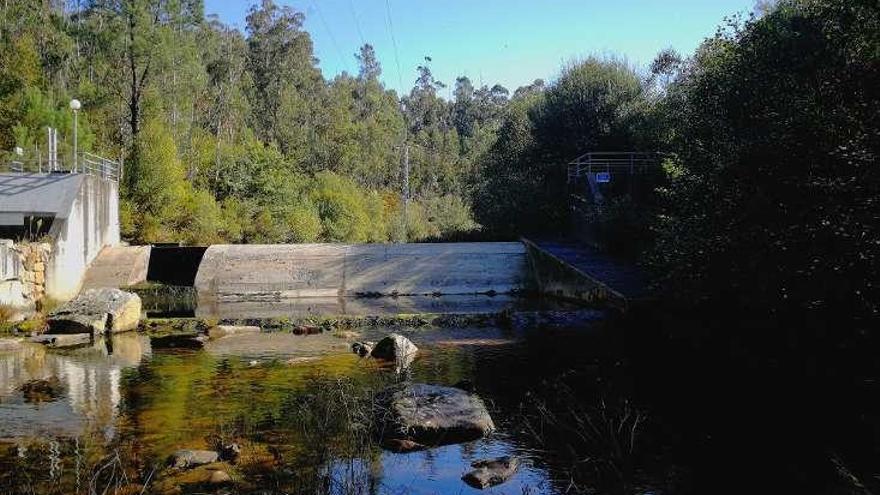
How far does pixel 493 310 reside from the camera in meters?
22.0

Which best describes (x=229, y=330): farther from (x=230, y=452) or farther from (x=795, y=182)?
(x=795, y=182)

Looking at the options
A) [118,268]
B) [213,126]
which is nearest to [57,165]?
[118,268]

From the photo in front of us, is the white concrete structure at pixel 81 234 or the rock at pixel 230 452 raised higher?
the white concrete structure at pixel 81 234

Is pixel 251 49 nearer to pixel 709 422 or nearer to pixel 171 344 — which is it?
pixel 171 344

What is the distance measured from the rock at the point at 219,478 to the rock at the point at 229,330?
996cm

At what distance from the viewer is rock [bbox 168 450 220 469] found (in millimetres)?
7934

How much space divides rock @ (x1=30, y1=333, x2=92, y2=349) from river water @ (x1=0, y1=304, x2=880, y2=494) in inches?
40.4

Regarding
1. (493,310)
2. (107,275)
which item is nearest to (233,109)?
(107,275)

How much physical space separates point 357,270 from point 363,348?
12484 mm

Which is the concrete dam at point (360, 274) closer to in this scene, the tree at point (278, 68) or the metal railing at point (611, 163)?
the metal railing at point (611, 163)

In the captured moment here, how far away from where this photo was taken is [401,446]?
8680 mm

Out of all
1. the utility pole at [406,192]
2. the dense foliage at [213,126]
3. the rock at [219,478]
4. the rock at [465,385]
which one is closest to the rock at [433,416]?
the rock at [465,385]

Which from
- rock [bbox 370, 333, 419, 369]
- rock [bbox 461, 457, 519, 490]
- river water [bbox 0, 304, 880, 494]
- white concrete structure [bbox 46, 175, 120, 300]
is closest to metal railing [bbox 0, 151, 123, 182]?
white concrete structure [bbox 46, 175, 120, 300]

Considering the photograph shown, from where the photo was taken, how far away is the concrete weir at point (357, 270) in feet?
86.8
